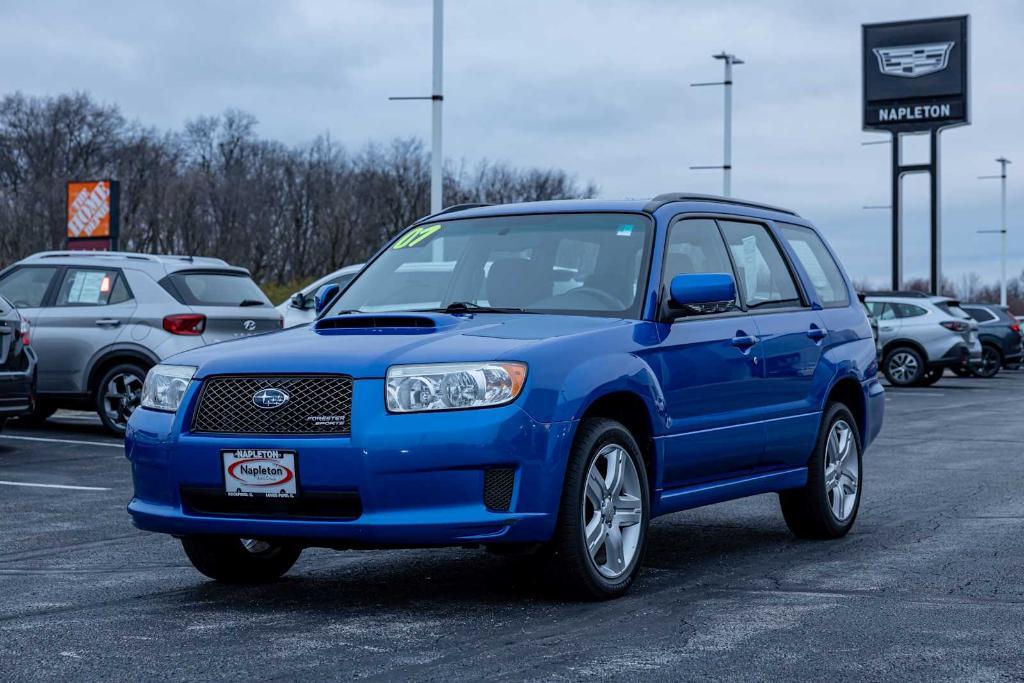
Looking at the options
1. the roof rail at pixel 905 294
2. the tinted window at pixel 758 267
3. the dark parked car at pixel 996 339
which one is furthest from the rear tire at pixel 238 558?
the dark parked car at pixel 996 339

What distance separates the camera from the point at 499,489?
5.89 m

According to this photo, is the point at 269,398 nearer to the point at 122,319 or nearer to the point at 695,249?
the point at 695,249

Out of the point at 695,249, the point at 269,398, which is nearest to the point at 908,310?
the point at 695,249

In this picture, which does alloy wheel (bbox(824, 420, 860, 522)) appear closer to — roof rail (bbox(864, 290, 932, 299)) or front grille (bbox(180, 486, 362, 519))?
front grille (bbox(180, 486, 362, 519))

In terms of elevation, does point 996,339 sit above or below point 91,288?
below

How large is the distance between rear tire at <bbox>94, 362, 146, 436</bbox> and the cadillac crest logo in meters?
37.3

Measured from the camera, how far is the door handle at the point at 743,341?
7459 mm

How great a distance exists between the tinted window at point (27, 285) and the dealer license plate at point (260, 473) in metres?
9.97

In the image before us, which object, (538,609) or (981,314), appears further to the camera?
(981,314)

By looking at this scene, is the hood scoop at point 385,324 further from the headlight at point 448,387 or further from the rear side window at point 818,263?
the rear side window at point 818,263

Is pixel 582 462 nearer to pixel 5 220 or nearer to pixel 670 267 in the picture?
pixel 670 267

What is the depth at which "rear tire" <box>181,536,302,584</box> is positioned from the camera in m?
6.87

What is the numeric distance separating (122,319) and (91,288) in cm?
57

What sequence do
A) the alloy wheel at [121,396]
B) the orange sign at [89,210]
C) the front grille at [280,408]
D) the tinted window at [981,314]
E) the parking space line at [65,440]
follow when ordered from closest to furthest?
the front grille at [280,408]
the parking space line at [65,440]
the alloy wheel at [121,396]
the orange sign at [89,210]
the tinted window at [981,314]
